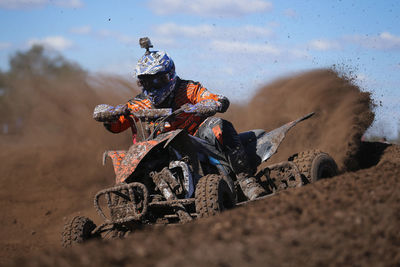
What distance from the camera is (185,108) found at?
21.2 feet

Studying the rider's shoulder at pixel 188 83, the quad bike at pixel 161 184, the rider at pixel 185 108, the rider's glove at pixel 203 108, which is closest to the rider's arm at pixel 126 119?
the rider at pixel 185 108

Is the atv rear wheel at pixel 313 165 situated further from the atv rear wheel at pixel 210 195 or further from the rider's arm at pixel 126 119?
the rider's arm at pixel 126 119

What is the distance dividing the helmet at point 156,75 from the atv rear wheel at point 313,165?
2160 mm

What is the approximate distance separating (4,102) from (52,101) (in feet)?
9.25

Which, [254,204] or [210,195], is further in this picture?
[210,195]

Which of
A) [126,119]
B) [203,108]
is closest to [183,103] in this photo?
[203,108]

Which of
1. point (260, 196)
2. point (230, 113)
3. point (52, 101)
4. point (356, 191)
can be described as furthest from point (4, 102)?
point (356, 191)

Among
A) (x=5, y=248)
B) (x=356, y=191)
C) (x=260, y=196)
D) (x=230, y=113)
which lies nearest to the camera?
(x=356, y=191)

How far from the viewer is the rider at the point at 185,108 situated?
6668mm

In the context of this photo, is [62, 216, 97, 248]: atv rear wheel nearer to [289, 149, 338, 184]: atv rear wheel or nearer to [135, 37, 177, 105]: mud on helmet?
[135, 37, 177, 105]: mud on helmet

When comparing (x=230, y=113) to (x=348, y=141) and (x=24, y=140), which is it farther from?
(x=24, y=140)

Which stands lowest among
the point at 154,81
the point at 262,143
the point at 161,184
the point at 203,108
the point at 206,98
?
the point at 161,184

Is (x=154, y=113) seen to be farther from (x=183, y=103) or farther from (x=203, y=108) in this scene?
(x=183, y=103)

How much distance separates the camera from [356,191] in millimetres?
4625
